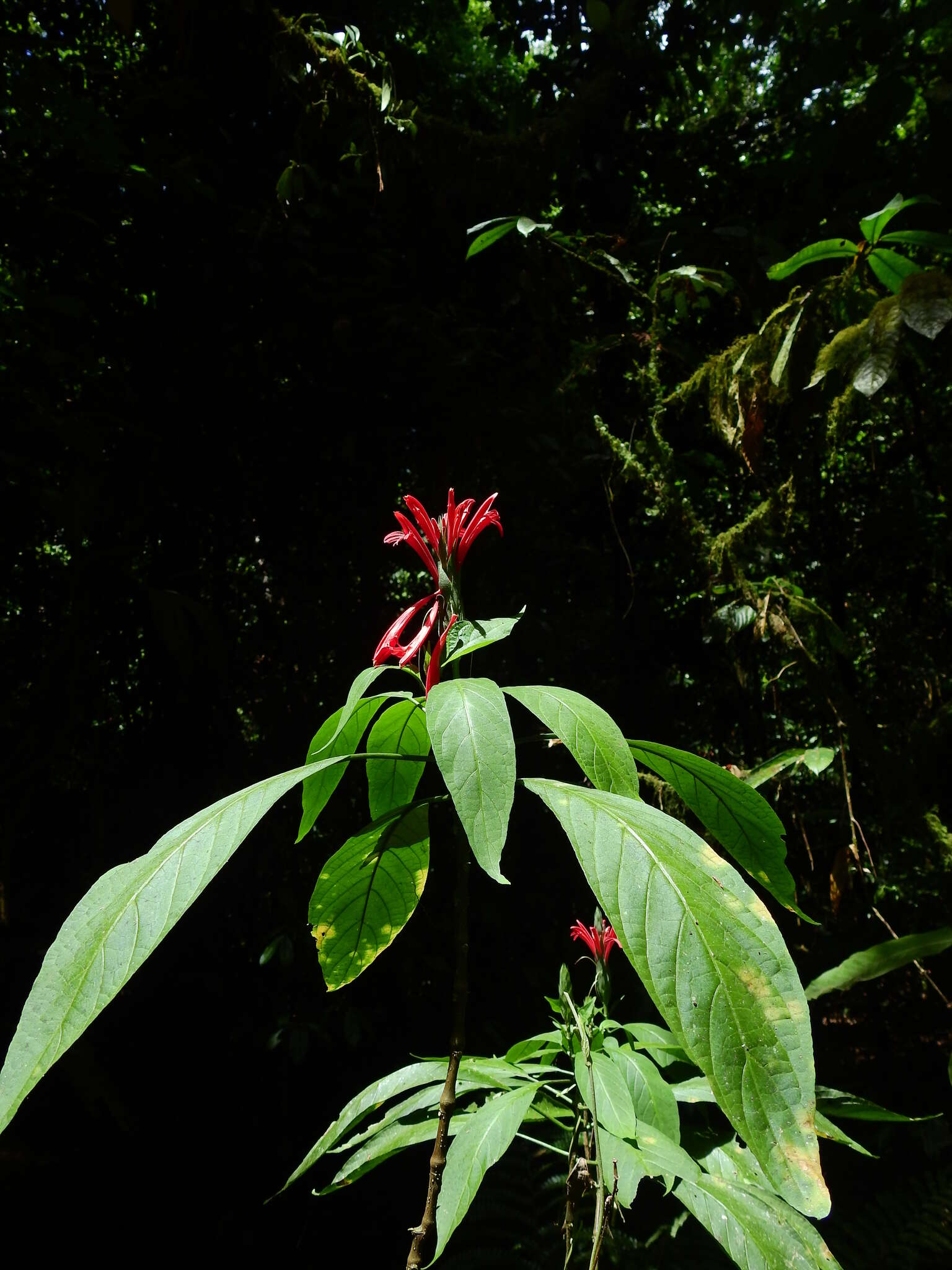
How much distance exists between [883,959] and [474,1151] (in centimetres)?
88

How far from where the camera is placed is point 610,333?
216 cm

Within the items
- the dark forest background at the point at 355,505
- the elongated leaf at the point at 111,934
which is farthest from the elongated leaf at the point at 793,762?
the elongated leaf at the point at 111,934

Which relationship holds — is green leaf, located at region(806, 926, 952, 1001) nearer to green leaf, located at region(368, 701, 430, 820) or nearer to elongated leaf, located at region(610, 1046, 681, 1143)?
elongated leaf, located at region(610, 1046, 681, 1143)

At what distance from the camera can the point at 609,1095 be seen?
0.76 m

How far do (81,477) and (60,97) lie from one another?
832 millimetres

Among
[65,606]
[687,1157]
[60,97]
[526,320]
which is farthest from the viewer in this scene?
[526,320]

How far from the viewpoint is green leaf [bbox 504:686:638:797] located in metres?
0.54

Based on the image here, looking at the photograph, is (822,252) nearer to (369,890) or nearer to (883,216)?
(883,216)

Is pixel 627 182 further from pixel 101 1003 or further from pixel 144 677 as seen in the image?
pixel 101 1003

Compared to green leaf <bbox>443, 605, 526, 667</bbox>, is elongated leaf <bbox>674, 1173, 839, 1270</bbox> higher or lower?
lower

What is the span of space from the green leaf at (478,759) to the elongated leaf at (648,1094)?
542mm

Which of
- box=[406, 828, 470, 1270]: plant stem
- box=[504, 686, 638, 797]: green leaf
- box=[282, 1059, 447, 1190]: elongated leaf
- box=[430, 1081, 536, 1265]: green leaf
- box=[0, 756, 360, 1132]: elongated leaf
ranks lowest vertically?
box=[430, 1081, 536, 1265]: green leaf

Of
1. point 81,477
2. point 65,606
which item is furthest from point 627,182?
point 65,606

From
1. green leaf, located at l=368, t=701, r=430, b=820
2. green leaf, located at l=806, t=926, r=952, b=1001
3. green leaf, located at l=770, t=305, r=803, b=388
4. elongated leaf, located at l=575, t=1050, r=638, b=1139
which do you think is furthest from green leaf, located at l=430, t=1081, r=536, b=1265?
green leaf, located at l=770, t=305, r=803, b=388
